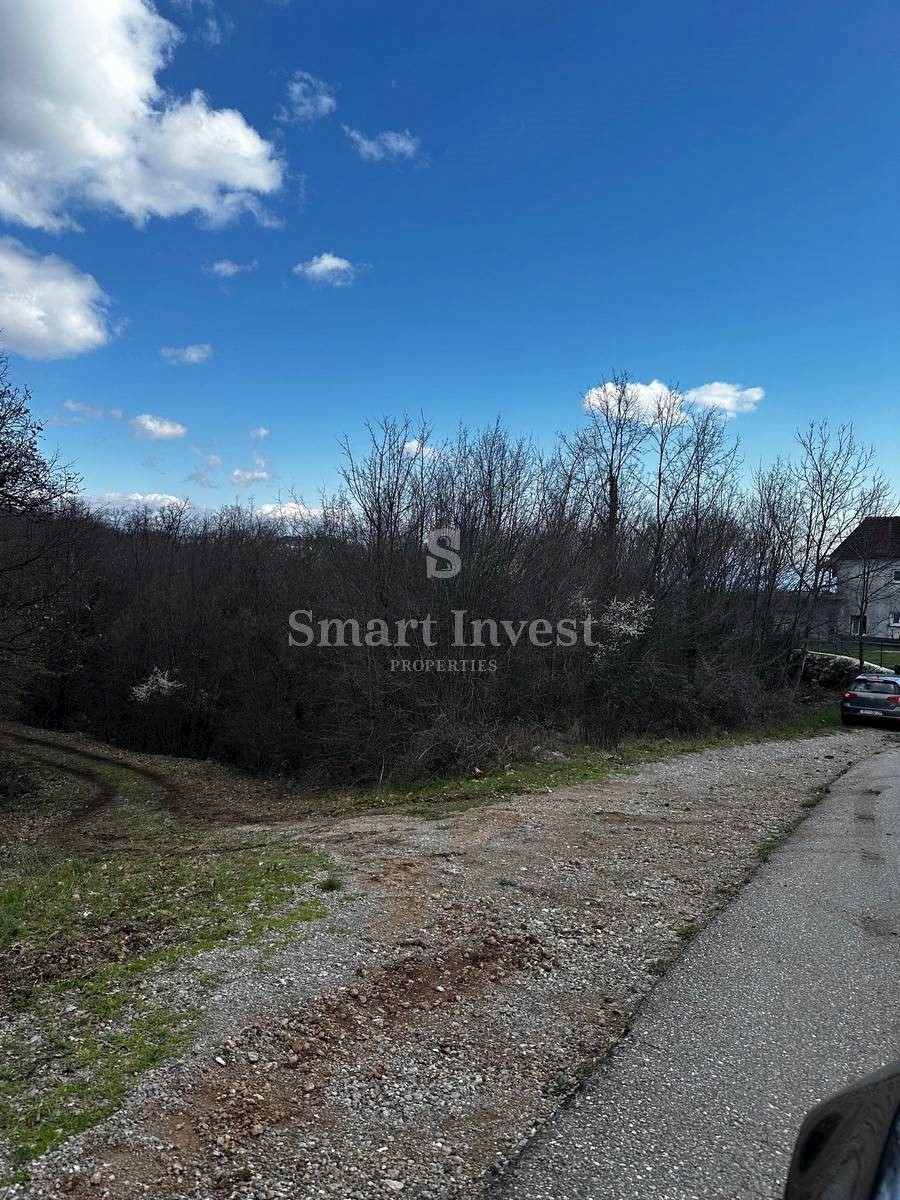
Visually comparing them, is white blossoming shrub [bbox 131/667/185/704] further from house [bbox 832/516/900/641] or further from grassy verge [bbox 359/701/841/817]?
house [bbox 832/516/900/641]

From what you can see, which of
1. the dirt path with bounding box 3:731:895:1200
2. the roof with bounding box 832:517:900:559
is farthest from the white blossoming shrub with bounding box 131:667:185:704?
the roof with bounding box 832:517:900:559

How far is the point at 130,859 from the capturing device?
8602mm

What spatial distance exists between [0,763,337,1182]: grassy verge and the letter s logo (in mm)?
10262

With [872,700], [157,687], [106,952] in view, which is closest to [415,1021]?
[106,952]

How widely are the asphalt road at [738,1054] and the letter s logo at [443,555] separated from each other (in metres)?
12.9

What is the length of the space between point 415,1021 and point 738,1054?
165 cm

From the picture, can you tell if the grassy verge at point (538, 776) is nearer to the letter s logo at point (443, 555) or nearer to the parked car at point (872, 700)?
the parked car at point (872, 700)

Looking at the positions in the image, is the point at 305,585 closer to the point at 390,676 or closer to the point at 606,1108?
the point at 390,676

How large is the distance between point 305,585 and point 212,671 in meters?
11.8

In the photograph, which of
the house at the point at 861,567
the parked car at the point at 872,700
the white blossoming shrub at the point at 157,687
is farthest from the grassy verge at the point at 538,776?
the white blossoming shrub at the point at 157,687

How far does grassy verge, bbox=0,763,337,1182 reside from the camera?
321 cm

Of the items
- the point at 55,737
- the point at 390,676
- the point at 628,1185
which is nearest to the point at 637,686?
the point at 390,676

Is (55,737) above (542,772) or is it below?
below

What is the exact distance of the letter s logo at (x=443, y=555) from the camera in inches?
735
